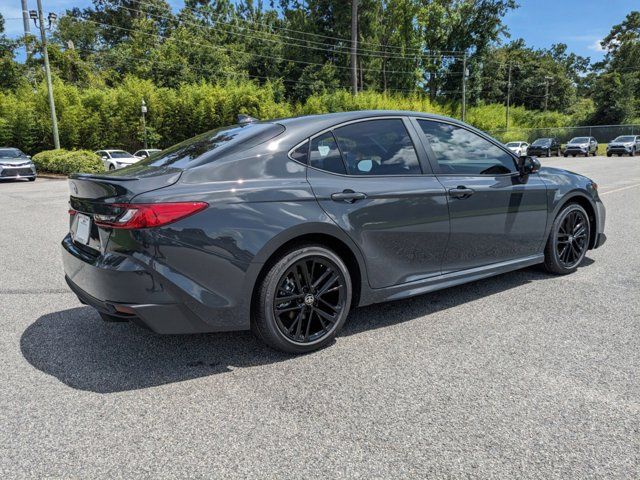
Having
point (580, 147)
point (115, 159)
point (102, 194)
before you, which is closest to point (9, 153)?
point (115, 159)

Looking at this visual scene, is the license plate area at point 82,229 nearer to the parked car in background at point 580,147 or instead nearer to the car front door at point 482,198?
the car front door at point 482,198

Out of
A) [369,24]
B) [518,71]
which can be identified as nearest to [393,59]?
[369,24]

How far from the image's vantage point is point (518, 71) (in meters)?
75.6

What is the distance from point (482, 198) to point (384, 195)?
1.01 m

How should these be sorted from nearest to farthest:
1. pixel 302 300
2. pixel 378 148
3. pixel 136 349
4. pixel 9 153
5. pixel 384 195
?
1. pixel 302 300
2. pixel 136 349
3. pixel 384 195
4. pixel 378 148
5. pixel 9 153

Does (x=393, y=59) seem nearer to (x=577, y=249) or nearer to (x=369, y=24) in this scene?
(x=369, y=24)

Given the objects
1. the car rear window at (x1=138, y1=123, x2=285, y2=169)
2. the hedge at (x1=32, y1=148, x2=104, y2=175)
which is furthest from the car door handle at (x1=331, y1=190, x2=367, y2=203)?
the hedge at (x1=32, y1=148, x2=104, y2=175)

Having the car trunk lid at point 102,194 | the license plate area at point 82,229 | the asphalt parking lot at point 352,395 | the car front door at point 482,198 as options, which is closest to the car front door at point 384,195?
the car front door at point 482,198

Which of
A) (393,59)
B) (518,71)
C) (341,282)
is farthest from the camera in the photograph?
(518,71)

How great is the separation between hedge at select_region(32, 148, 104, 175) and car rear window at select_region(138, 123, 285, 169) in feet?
70.3

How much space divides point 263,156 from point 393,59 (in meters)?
51.3

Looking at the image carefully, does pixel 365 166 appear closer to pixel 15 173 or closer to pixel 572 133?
pixel 15 173

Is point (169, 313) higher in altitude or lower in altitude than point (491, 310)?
higher

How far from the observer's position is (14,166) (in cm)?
2009
